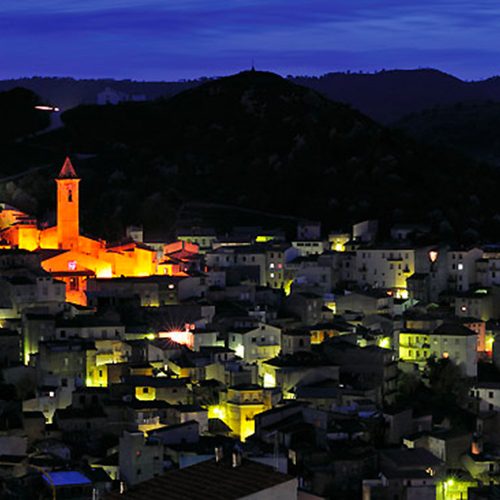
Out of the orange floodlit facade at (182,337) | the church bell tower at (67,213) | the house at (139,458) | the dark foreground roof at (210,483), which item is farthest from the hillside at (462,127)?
the dark foreground roof at (210,483)

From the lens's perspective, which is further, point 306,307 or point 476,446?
point 306,307

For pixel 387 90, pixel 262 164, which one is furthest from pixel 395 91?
pixel 262 164

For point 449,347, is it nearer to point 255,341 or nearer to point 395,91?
point 255,341

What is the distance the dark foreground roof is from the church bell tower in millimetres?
23056

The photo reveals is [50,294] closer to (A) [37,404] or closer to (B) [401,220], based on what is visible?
(A) [37,404]

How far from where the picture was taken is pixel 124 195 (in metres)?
49.3

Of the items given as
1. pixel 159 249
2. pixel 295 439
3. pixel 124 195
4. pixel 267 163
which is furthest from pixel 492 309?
pixel 267 163

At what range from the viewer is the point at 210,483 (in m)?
14.9

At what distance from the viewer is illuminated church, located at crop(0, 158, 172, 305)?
118 ft

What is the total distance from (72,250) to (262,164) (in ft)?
63.3

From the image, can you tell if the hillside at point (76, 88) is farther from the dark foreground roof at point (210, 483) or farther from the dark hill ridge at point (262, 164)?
the dark foreground roof at point (210, 483)

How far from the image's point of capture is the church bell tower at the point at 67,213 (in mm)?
38469

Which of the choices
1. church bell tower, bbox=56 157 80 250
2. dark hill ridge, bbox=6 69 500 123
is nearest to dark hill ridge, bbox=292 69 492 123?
dark hill ridge, bbox=6 69 500 123

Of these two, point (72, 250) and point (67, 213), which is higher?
point (67, 213)
